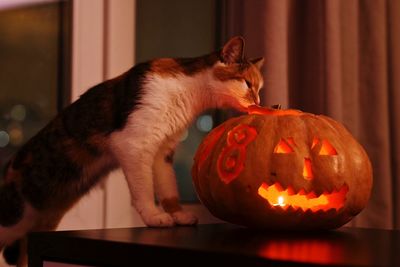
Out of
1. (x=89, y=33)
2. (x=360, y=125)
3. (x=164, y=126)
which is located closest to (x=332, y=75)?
(x=360, y=125)

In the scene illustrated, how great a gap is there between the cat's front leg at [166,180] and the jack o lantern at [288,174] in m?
0.19

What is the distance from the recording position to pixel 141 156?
1.00 m

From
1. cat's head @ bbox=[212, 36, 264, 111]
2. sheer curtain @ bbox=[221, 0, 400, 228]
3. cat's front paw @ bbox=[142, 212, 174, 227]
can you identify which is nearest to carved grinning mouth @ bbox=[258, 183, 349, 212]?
cat's front paw @ bbox=[142, 212, 174, 227]

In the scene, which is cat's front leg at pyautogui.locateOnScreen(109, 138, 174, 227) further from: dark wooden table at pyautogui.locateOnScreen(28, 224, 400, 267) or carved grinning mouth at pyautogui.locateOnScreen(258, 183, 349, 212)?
carved grinning mouth at pyautogui.locateOnScreen(258, 183, 349, 212)

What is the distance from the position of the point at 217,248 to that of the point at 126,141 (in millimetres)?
417

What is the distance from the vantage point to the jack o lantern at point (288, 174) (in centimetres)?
84

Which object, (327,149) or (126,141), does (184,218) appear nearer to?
(126,141)

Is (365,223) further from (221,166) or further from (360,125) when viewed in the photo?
(221,166)

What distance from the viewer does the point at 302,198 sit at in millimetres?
868

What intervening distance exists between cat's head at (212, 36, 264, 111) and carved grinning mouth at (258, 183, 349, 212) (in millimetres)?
325

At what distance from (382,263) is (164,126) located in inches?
22.7

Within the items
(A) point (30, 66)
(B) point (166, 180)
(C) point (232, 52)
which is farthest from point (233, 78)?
(A) point (30, 66)

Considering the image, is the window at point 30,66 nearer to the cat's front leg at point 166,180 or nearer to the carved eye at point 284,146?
the cat's front leg at point 166,180

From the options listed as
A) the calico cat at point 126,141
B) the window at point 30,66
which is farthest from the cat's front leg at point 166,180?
the window at point 30,66
